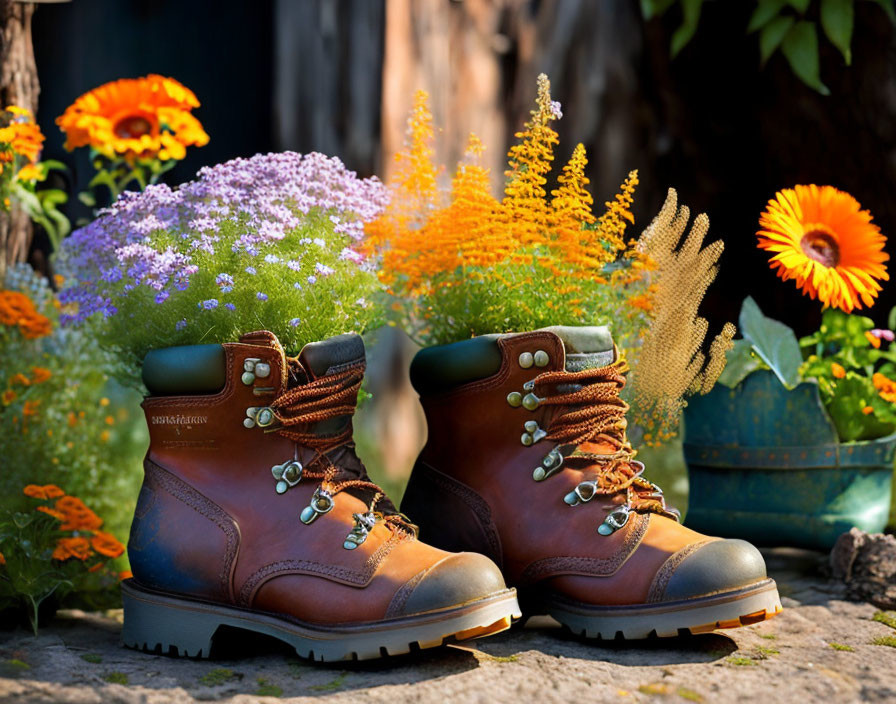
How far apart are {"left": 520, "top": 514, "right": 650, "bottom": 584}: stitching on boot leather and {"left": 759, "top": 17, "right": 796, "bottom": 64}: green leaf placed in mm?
2006

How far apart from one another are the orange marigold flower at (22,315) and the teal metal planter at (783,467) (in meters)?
1.43

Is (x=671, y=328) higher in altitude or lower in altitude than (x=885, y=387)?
higher

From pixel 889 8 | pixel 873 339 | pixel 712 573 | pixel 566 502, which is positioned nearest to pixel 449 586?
pixel 566 502

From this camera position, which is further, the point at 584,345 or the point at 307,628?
the point at 584,345

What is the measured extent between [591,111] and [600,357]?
171 centimetres

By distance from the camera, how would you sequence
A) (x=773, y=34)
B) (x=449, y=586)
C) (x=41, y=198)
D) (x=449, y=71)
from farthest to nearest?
(x=773, y=34)
(x=449, y=71)
(x=41, y=198)
(x=449, y=586)

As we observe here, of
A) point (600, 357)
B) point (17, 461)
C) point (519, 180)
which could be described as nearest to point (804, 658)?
point (600, 357)

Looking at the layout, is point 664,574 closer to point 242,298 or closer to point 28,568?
point 242,298

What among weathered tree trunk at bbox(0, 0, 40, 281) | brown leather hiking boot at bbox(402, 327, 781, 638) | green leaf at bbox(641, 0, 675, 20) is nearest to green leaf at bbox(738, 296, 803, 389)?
brown leather hiking boot at bbox(402, 327, 781, 638)

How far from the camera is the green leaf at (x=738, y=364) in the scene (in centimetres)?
219

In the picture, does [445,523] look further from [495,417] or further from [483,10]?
[483,10]

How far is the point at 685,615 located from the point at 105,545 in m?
1.05

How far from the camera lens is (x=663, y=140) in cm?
331

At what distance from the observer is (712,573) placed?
145 cm
